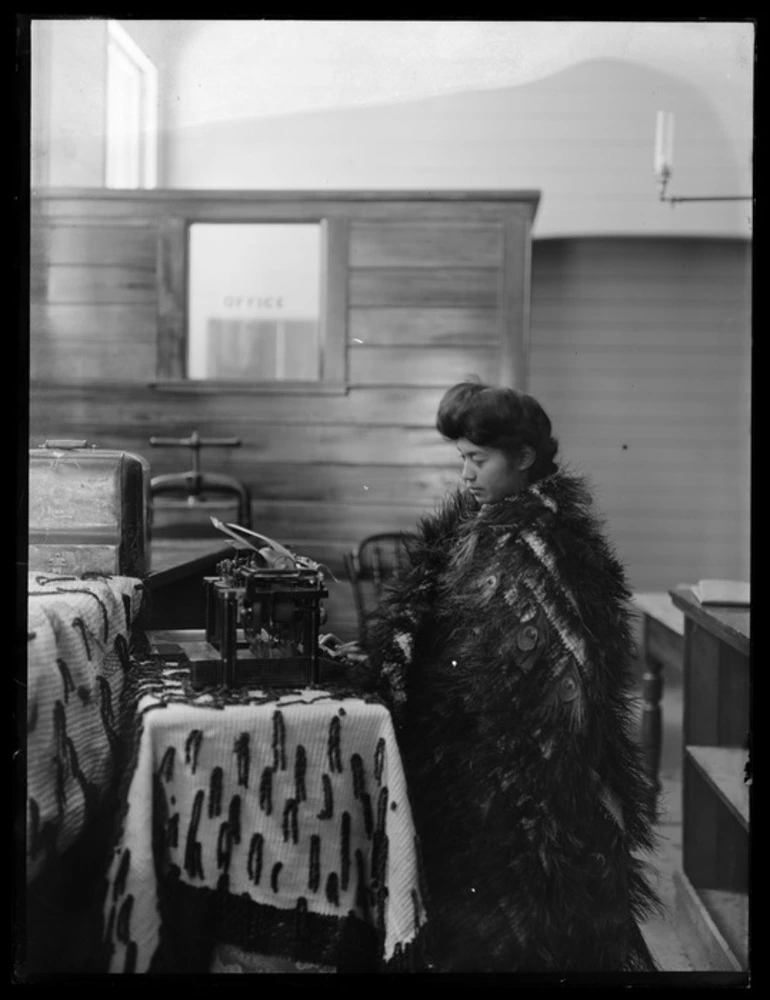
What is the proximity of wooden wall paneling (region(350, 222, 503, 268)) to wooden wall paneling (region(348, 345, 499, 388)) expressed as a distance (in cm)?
19

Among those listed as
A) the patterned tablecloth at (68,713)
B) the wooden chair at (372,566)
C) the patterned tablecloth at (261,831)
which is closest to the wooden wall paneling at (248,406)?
the wooden chair at (372,566)

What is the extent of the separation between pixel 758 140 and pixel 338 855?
1545 millimetres

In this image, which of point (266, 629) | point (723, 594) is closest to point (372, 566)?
point (266, 629)

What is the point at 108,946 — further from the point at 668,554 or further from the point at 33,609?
the point at 668,554

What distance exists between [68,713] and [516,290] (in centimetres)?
124

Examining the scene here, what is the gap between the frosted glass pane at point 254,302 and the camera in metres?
2.09

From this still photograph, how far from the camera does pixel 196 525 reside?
2045mm

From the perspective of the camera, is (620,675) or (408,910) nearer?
(408,910)

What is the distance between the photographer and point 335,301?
2104 millimetres

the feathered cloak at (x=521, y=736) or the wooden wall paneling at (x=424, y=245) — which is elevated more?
the wooden wall paneling at (x=424, y=245)

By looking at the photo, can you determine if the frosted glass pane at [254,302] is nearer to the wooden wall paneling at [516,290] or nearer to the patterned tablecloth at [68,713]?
the wooden wall paneling at [516,290]

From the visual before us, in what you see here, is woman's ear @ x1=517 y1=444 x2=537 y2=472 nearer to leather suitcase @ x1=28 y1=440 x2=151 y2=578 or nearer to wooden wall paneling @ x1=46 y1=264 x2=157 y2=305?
leather suitcase @ x1=28 y1=440 x2=151 y2=578

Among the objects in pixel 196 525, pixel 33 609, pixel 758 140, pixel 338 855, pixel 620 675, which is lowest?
pixel 338 855
